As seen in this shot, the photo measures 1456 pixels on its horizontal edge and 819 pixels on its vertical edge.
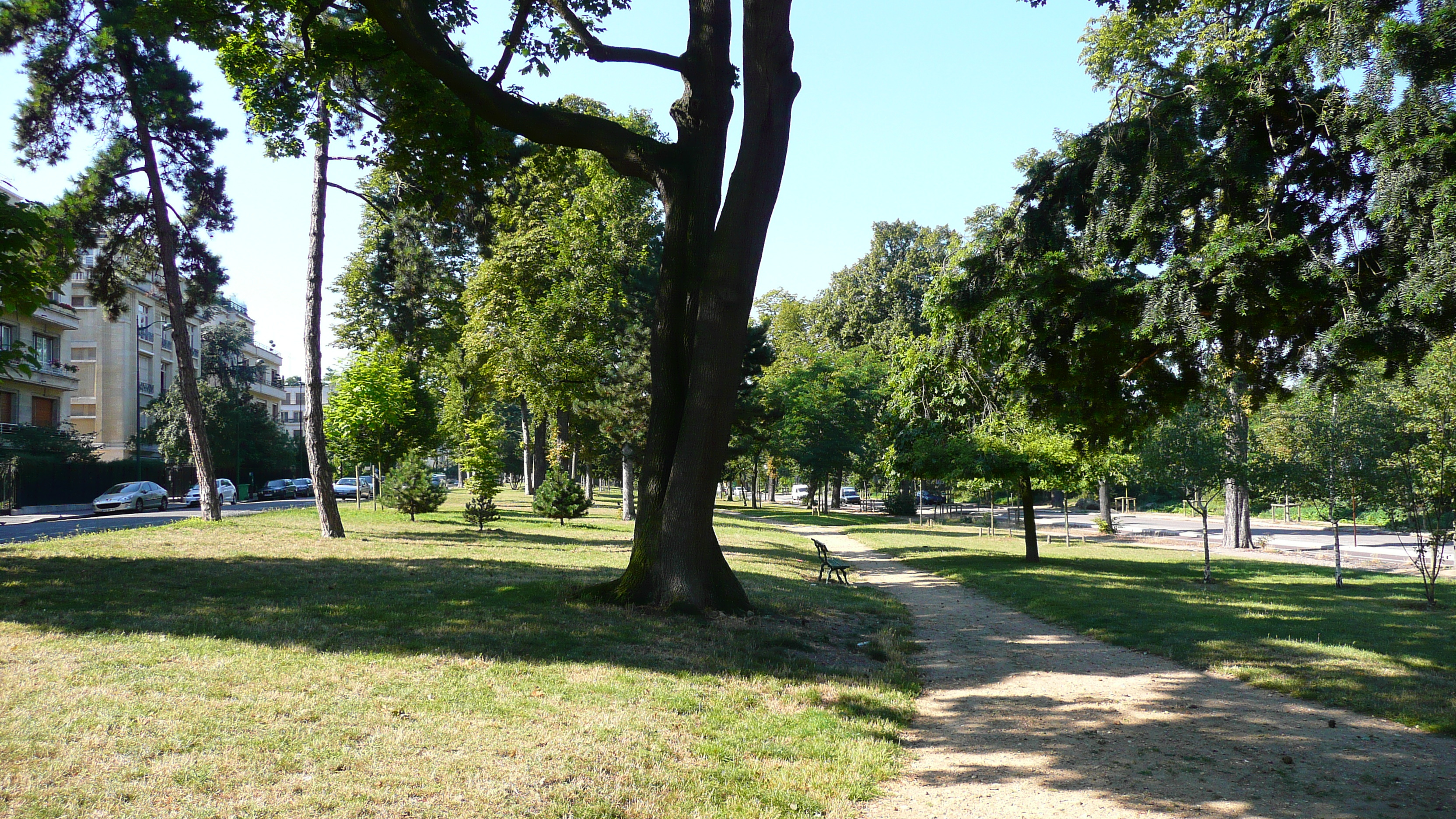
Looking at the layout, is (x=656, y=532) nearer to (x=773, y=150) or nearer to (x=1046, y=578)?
(x=773, y=150)

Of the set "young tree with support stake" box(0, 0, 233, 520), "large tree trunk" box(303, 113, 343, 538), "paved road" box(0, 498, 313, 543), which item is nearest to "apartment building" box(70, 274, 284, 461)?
"paved road" box(0, 498, 313, 543)

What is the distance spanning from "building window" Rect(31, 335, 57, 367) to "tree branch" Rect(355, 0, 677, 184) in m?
49.5

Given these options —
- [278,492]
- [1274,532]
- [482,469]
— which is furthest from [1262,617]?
[278,492]

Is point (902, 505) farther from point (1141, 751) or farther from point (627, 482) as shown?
point (1141, 751)

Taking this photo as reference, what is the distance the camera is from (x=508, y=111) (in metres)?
9.73

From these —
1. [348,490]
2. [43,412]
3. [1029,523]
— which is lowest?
[348,490]

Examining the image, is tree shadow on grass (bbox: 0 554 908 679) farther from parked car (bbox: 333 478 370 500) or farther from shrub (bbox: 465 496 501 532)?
parked car (bbox: 333 478 370 500)

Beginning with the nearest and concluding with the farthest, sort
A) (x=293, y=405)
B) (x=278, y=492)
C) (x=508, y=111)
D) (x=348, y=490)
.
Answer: (x=508, y=111) < (x=278, y=492) < (x=348, y=490) < (x=293, y=405)

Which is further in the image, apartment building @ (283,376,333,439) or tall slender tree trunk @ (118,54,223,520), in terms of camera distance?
apartment building @ (283,376,333,439)

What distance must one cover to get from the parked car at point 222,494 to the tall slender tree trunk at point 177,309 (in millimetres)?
24001

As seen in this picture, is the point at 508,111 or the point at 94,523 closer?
the point at 508,111

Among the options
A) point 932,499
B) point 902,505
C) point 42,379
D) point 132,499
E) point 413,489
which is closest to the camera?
point 413,489

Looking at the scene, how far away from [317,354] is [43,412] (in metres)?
41.0

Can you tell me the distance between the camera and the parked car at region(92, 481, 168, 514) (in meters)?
36.8
